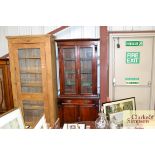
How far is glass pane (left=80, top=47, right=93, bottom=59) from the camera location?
2.67 m

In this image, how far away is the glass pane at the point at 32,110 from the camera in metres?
2.85

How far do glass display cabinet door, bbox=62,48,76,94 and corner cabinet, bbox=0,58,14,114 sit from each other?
947mm

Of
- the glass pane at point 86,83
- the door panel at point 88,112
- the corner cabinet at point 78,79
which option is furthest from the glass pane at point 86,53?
the door panel at point 88,112

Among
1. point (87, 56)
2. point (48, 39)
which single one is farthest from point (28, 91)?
point (87, 56)

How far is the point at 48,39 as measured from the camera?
2566mm

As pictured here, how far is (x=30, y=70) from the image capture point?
2.77 metres

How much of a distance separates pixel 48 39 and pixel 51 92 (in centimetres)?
78

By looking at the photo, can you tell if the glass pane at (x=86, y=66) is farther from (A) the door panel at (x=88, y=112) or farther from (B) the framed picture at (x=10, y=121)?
(B) the framed picture at (x=10, y=121)

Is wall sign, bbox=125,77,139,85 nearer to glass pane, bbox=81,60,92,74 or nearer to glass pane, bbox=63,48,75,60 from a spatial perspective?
glass pane, bbox=81,60,92,74

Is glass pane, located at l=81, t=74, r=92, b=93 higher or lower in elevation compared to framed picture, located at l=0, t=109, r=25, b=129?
lower

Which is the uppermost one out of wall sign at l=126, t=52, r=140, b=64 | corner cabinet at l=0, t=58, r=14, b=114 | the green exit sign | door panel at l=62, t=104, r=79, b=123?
the green exit sign

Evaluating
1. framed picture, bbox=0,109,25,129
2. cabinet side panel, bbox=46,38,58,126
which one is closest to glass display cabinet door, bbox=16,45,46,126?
cabinet side panel, bbox=46,38,58,126
